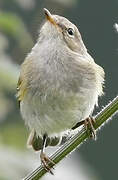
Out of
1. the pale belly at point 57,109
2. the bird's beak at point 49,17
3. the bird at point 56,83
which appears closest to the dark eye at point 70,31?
the bird at point 56,83

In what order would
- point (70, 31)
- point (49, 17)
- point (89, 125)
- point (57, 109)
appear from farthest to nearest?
point (70, 31) → point (57, 109) → point (49, 17) → point (89, 125)

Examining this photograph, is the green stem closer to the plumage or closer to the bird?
the bird

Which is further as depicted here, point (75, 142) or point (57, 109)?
point (57, 109)

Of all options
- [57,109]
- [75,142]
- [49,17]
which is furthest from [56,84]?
[75,142]

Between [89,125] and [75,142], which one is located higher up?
[75,142]

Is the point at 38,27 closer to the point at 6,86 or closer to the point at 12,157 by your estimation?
the point at 6,86

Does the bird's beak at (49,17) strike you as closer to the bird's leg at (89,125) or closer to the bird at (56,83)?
the bird at (56,83)

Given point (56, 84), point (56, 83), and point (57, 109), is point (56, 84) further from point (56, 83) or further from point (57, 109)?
point (57, 109)
